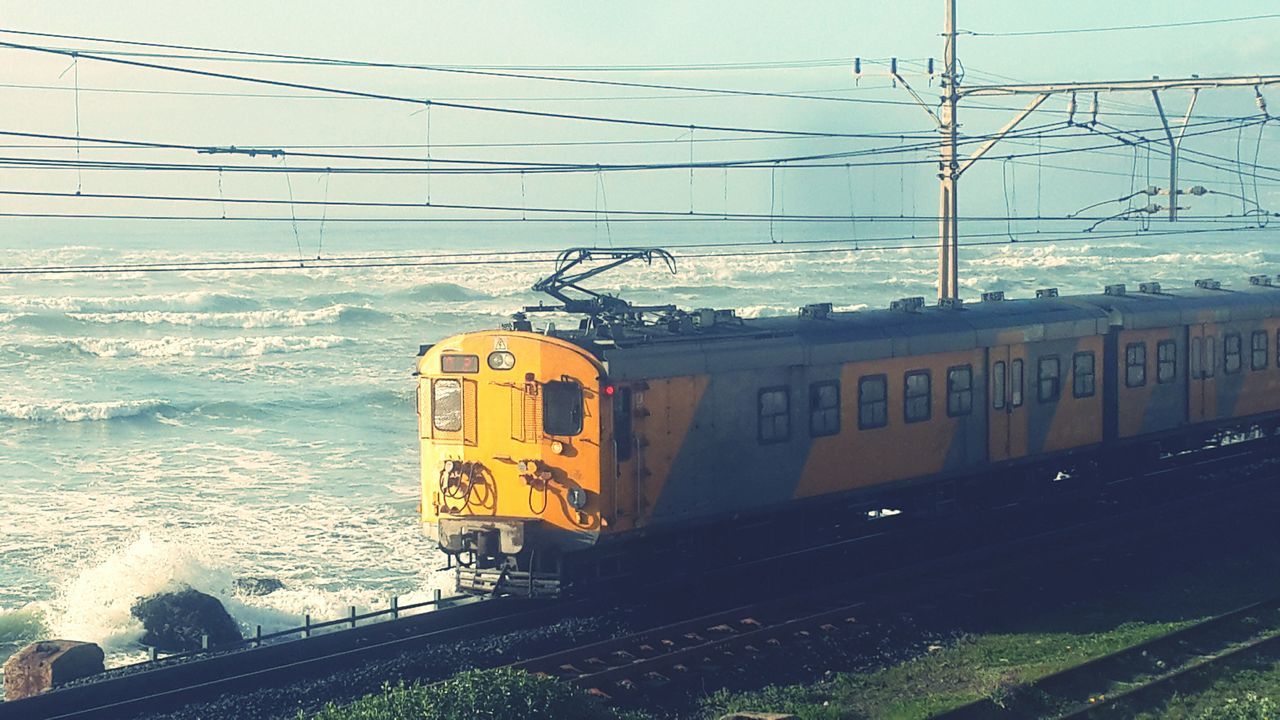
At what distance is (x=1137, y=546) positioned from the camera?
800 inches

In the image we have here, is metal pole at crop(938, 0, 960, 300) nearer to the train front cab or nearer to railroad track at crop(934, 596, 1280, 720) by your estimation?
railroad track at crop(934, 596, 1280, 720)

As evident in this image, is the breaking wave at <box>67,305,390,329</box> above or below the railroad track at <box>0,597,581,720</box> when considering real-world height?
above

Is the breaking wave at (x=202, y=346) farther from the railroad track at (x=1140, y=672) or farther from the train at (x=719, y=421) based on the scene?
the railroad track at (x=1140, y=672)

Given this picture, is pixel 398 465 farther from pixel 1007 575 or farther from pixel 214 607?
pixel 1007 575

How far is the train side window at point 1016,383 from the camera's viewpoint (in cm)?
2097

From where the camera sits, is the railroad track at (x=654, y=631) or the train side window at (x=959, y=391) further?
the train side window at (x=959, y=391)

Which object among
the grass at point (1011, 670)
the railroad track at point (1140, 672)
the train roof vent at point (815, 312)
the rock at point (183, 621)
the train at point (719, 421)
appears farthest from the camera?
the train roof vent at point (815, 312)

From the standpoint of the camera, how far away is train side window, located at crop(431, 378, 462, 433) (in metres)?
16.3

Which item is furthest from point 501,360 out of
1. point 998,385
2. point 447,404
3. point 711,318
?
point 998,385

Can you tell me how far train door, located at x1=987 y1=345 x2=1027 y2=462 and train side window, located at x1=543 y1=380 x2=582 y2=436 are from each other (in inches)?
306

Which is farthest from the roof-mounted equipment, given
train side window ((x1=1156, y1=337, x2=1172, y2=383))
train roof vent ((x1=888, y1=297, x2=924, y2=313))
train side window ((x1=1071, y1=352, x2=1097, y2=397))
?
train side window ((x1=1156, y1=337, x2=1172, y2=383))

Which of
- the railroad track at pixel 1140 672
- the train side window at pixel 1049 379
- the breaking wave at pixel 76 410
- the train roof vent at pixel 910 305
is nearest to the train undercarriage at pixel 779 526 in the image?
the train side window at pixel 1049 379

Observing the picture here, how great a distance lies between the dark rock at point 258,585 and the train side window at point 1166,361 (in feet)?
50.7

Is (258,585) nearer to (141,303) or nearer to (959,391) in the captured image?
(959,391)
